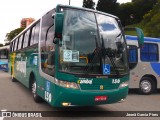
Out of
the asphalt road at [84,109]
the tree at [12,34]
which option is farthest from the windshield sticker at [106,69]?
the tree at [12,34]

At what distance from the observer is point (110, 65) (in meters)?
8.45

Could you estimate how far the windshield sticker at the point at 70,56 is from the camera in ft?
26.4

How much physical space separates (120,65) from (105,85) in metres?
0.75

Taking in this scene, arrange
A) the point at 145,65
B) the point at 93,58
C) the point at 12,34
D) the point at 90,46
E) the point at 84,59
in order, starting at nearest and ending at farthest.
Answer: the point at 84,59, the point at 93,58, the point at 90,46, the point at 145,65, the point at 12,34

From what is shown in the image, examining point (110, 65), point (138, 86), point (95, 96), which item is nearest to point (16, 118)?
point (95, 96)

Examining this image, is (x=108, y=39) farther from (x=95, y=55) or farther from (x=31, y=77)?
(x=31, y=77)

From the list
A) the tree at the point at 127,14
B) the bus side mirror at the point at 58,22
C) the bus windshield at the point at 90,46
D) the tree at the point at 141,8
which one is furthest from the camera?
the tree at the point at 141,8

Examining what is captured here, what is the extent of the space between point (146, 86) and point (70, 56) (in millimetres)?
7480

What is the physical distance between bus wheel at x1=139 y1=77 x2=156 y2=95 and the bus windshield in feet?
19.3

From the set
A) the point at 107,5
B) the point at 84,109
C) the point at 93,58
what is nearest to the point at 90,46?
the point at 93,58

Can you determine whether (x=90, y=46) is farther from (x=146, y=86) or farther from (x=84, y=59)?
(x=146, y=86)

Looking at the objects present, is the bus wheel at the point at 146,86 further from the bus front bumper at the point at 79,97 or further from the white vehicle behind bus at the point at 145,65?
the bus front bumper at the point at 79,97

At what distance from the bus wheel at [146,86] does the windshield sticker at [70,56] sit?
23.3 feet

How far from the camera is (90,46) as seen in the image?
27.4 ft
